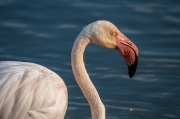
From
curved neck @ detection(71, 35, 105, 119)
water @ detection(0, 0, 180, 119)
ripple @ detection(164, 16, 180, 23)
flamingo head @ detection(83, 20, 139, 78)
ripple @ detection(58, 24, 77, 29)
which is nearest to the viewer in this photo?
flamingo head @ detection(83, 20, 139, 78)

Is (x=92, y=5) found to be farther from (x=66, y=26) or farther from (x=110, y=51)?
(x=110, y=51)

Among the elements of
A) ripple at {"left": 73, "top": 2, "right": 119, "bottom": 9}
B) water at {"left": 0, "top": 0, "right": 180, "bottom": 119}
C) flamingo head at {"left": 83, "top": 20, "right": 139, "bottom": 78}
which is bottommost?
water at {"left": 0, "top": 0, "right": 180, "bottom": 119}

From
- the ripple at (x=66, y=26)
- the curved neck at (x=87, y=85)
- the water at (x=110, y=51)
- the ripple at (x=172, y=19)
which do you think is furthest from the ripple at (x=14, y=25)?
the curved neck at (x=87, y=85)

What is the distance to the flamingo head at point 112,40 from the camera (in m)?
7.18

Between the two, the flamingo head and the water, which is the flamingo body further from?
the water

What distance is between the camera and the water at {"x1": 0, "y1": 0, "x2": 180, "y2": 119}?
9.45 m

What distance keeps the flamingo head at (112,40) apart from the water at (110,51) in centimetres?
191

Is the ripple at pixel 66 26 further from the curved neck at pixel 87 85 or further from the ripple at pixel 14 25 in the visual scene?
the curved neck at pixel 87 85

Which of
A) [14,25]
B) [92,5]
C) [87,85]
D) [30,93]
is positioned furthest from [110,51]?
[30,93]

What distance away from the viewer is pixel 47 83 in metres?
7.34

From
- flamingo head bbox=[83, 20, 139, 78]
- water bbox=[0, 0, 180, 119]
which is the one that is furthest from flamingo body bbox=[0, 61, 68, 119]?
water bbox=[0, 0, 180, 119]

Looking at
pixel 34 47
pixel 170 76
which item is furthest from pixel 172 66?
pixel 34 47

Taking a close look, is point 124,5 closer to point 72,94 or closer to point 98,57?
point 98,57

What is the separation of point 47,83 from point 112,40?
1.02 m
